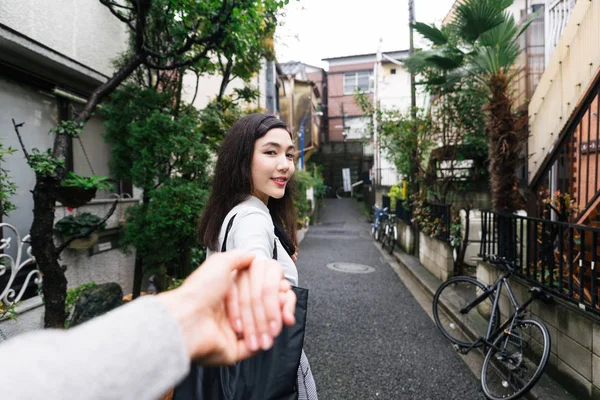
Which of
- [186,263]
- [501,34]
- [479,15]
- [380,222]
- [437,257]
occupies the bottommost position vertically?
[437,257]

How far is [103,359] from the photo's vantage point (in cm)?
50

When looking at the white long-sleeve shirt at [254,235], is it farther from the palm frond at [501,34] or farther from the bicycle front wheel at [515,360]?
the palm frond at [501,34]

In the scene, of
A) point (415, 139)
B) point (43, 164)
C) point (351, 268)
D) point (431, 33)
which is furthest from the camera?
point (351, 268)

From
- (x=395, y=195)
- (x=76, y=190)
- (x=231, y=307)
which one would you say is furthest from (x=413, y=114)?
(x=231, y=307)

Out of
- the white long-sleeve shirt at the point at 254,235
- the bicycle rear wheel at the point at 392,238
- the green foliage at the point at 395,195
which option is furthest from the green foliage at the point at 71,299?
the green foliage at the point at 395,195

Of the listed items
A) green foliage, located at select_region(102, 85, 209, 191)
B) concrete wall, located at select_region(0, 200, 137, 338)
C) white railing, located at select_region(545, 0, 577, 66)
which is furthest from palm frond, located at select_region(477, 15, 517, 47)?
concrete wall, located at select_region(0, 200, 137, 338)

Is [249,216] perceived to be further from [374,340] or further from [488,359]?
[374,340]

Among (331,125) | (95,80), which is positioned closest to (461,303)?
(95,80)

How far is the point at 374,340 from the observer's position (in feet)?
15.4

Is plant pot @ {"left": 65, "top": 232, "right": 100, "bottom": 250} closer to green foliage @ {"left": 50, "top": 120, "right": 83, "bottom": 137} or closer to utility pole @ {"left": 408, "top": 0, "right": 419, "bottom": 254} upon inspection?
green foliage @ {"left": 50, "top": 120, "right": 83, "bottom": 137}

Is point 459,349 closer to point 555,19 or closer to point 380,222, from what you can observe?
point 555,19

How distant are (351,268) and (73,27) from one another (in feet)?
25.0

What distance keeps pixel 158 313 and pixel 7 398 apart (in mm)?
208

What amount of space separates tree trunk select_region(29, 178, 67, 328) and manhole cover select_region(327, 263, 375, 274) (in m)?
6.56
